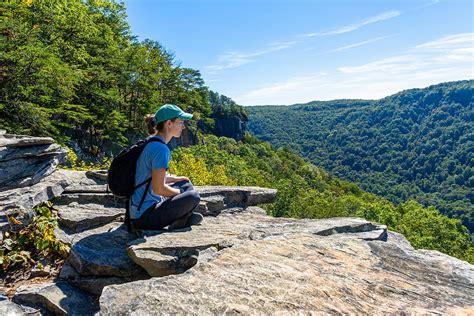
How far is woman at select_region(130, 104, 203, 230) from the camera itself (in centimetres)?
461

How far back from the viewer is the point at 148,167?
473 centimetres

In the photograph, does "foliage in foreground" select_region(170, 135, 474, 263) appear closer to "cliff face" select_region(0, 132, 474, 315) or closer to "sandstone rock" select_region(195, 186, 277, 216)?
"sandstone rock" select_region(195, 186, 277, 216)

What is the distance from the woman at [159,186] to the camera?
4.61m

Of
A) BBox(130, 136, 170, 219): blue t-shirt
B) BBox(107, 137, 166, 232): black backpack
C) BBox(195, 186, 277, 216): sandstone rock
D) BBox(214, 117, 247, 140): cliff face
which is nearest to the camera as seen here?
BBox(130, 136, 170, 219): blue t-shirt

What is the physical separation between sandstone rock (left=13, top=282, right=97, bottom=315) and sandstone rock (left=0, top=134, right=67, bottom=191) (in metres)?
2.69

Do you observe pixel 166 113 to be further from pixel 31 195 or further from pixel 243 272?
pixel 31 195

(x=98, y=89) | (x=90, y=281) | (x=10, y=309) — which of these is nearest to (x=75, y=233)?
(x=90, y=281)

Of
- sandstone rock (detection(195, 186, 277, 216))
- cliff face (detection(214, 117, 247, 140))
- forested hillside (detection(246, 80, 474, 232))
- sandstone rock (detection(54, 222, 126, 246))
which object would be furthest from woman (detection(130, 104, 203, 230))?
forested hillside (detection(246, 80, 474, 232))

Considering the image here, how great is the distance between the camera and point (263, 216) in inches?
276

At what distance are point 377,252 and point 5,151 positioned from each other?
20.3 ft

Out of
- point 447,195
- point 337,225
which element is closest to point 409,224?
point 337,225

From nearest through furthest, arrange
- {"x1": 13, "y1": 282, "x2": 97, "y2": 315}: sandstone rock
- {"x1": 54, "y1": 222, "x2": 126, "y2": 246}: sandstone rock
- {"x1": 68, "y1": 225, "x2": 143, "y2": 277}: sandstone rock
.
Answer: {"x1": 13, "y1": 282, "x2": 97, "y2": 315}: sandstone rock, {"x1": 68, "y1": 225, "x2": 143, "y2": 277}: sandstone rock, {"x1": 54, "y1": 222, "x2": 126, "y2": 246}: sandstone rock

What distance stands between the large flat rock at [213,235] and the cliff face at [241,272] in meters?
0.01

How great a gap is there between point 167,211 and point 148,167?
67 cm
